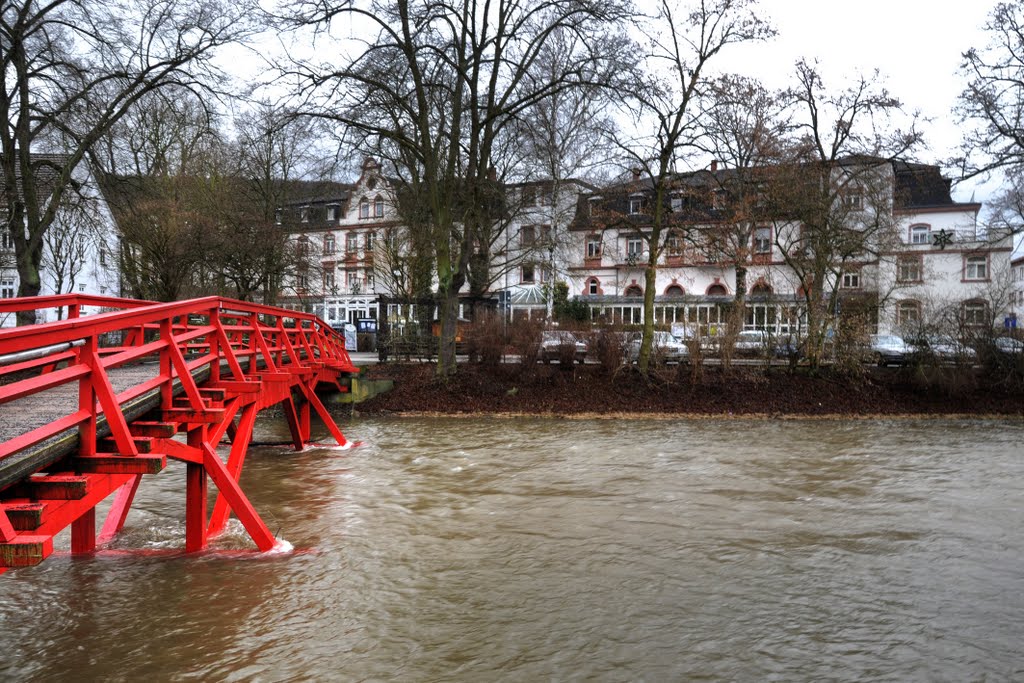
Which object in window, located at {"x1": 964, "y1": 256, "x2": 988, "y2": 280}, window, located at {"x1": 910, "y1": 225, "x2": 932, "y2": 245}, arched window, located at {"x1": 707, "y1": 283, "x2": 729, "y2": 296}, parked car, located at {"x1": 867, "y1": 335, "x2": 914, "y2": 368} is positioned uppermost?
window, located at {"x1": 910, "y1": 225, "x2": 932, "y2": 245}

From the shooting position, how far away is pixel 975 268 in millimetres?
45656

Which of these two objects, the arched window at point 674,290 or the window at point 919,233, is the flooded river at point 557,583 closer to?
the window at point 919,233

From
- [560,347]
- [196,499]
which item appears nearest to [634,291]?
[560,347]

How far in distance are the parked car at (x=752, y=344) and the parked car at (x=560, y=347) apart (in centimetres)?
484

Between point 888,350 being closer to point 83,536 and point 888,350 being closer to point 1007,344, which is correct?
point 1007,344

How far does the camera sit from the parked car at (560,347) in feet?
81.0

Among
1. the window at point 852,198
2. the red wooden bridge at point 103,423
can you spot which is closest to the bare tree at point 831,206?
the window at point 852,198

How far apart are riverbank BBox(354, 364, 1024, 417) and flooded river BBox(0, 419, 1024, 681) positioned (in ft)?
27.2

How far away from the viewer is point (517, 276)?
52125 mm

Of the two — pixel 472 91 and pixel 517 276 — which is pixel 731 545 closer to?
pixel 472 91

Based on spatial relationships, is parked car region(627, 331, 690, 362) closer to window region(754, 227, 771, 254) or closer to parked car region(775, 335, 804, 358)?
parked car region(775, 335, 804, 358)

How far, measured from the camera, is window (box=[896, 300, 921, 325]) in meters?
24.4

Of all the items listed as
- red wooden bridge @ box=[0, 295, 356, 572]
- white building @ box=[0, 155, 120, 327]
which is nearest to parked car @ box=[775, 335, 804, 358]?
red wooden bridge @ box=[0, 295, 356, 572]

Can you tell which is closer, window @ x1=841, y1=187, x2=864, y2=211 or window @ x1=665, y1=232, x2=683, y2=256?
window @ x1=665, y1=232, x2=683, y2=256
